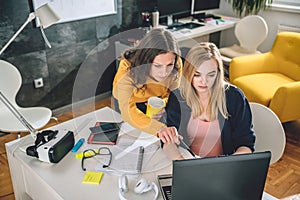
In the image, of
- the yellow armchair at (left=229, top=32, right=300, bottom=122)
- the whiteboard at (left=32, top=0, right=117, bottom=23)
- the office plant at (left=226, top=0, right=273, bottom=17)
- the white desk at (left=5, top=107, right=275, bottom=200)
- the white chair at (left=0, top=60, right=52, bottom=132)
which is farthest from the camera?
the office plant at (left=226, top=0, right=273, bottom=17)

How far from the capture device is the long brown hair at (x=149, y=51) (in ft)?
4.72

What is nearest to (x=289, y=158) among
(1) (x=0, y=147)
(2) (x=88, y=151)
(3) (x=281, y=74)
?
(3) (x=281, y=74)

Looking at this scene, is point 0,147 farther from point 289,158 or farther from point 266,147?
point 289,158

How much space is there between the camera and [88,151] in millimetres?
1623

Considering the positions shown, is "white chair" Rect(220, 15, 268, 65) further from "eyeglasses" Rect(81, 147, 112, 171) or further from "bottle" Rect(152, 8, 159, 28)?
"eyeglasses" Rect(81, 147, 112, 171)

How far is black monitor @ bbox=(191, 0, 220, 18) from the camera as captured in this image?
3869 millimetres

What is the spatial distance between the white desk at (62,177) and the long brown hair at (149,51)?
379 millimetres

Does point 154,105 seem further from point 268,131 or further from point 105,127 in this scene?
point 268,131

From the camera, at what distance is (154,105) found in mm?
1542

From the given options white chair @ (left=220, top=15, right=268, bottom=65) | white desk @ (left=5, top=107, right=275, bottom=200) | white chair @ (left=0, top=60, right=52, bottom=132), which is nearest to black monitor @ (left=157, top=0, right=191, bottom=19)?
white chair @ (left=220, top=15, right=268, bottom=65)

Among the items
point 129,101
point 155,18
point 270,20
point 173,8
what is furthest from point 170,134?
point 270,20

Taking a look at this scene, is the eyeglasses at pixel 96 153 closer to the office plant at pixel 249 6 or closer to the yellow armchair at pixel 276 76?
the yellow armchair at pixel 276 76

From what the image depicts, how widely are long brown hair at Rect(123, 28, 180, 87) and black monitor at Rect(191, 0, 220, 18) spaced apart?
2.47 meters

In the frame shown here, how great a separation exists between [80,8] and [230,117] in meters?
2.00
